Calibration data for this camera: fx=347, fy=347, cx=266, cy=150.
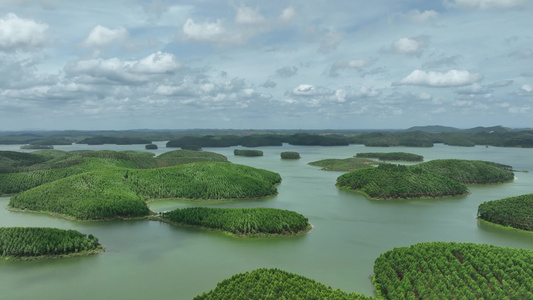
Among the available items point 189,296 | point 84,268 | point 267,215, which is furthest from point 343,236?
point 84,268

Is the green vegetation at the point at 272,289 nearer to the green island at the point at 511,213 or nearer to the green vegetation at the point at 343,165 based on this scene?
the green island at the point at 511,213

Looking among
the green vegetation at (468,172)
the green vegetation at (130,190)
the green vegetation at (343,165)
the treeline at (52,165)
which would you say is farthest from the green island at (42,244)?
the green vegetation at (343,165)

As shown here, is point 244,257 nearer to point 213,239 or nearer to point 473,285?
point 213,239

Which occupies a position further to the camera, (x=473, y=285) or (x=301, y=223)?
(x=301, y=223)

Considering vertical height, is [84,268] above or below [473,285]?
below

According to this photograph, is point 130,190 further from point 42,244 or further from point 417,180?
point 417,180

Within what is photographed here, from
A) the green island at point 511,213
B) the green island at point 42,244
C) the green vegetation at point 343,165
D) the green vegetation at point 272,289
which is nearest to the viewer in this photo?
the green vegetation at point 272,289

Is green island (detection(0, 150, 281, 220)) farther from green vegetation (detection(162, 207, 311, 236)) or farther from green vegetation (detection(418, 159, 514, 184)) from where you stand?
green vegetation (detection(418, 159, 514, 184))
